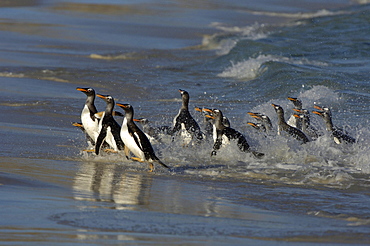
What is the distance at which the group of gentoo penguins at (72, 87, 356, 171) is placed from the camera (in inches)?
353

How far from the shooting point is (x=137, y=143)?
29.0 feet

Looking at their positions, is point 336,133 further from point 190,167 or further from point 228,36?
point 228,36

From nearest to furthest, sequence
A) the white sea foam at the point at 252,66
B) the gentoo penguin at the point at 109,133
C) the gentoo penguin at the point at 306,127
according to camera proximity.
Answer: the gentoo penguin at the point at 109,133, the gentoo penguin at the point at 306,127, the white sea foam at the point at 252,66

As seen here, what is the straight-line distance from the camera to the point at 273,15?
123 feet

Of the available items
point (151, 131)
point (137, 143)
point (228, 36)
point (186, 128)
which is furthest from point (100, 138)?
point (228, 36)

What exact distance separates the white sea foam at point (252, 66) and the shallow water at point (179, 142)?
0.06 metres

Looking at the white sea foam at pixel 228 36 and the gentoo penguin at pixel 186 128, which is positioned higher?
the white sea foam at pixel 228 36

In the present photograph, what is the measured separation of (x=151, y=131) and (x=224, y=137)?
4.30 feet

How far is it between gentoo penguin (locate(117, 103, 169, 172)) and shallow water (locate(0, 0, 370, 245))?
0.16m

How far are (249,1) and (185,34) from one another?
15540mm

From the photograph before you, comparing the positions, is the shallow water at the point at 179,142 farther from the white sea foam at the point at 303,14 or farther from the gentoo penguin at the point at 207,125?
the white sea foam at the point at 303,14

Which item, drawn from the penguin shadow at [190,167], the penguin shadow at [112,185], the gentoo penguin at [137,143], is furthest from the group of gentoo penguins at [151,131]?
the penguin shadow at [112,185]

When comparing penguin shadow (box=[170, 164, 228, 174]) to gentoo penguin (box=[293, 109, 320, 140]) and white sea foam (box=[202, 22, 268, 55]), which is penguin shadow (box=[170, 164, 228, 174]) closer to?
gentoo penguin (box=[293, 109, 320, 140])

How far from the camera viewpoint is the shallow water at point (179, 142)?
5.86 m
